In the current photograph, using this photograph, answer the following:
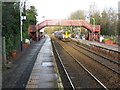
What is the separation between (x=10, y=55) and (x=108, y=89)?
1171 cm

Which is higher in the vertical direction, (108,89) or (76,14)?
(76,14)

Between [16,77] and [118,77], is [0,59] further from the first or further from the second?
[118,77]

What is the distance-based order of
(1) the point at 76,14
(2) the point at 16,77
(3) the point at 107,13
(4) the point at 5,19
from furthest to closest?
(1) the point at 76,14 → (3) the point at 107,13 → (4) the point at 5,19 → (2) the point at 16,77

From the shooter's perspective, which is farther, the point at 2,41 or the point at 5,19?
the point at 5,19

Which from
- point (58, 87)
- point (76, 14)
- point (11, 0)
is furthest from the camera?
point (76, 14)

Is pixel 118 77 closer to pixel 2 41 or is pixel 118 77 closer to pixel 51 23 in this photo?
pixel 2 41

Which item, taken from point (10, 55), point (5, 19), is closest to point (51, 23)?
point (10, 55)

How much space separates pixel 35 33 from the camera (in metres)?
51.4

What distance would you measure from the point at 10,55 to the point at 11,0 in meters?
5.21

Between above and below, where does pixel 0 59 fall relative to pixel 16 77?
above

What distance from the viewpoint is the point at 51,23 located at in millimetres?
48375

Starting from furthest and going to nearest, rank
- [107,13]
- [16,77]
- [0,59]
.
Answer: [107,13] < [0,59] < [16,77]

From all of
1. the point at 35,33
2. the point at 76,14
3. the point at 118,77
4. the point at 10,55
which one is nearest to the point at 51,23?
the point at 35,33

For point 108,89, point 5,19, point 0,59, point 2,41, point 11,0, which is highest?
point 11,0
